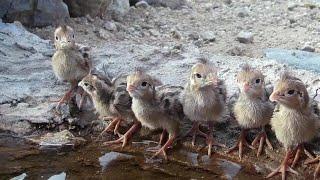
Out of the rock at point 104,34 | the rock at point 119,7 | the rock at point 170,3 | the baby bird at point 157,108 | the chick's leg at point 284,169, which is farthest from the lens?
the rock at point 170,3

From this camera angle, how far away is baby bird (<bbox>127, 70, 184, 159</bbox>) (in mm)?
5651

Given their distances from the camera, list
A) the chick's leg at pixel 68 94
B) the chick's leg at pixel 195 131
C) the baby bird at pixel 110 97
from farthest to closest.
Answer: the chick's leg at pixel 68 94, the baby bird at pixel 110 97, the chick's leg at pixel 195 131

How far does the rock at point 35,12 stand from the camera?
853 cm

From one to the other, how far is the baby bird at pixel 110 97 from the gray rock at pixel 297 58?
2191mm

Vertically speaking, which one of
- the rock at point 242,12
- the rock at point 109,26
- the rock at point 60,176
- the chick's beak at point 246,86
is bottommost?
the rock at point 60,176

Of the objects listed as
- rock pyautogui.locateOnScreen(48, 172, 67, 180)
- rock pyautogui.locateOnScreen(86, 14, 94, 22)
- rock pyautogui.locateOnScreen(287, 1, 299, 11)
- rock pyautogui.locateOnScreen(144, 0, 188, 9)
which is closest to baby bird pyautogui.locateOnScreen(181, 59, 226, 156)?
rock pyautogui.locateOnScreen(48, 172, 67, 180)

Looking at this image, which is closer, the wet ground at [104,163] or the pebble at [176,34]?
the wet ground at [104,163]

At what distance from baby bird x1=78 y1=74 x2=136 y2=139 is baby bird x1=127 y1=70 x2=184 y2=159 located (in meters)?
0.16

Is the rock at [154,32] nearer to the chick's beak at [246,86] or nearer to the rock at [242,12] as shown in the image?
the rock at [242,12]

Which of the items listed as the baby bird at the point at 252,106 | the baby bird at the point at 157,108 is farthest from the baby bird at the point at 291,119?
Result: the baby bird at the point at 157,108

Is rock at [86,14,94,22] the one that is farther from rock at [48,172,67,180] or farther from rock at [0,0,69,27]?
rock at [48,172,67,180]

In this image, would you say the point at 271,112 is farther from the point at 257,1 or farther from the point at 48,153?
the point at 257,1

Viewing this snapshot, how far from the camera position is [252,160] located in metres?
5.49

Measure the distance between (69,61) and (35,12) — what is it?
2.41 m
